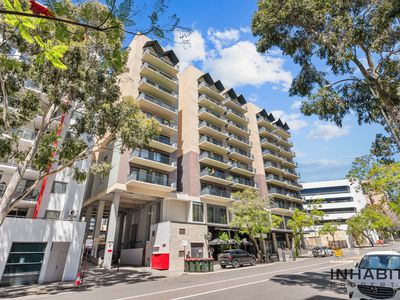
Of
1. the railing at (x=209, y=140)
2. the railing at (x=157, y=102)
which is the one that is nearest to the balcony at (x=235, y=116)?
the railing at (x=209, y=140)

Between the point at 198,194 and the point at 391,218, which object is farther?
the point at 391,218

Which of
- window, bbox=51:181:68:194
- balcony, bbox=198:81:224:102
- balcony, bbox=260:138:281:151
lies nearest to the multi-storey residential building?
balcony, bbox=260:138:281:151

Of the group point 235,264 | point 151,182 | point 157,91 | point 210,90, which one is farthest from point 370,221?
point 157,91

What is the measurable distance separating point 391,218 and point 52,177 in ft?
204

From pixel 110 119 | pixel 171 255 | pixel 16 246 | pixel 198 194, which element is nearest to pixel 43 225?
pixel 16 246

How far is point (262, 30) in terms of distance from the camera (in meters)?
13.5

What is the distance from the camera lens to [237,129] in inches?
1718

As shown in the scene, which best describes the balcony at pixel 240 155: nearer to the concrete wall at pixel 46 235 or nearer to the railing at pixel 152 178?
the railing at pixel 152 178

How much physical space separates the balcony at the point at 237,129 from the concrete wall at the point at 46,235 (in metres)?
29.7

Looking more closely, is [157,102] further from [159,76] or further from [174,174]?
[174,174]

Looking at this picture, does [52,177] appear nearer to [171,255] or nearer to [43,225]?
[43,225]

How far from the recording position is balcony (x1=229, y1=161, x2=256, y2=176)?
1540 inches

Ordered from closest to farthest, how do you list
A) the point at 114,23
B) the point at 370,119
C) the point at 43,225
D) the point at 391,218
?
the point at 114,23
the point at 370,119
the point at 43,225
the point at 391,218

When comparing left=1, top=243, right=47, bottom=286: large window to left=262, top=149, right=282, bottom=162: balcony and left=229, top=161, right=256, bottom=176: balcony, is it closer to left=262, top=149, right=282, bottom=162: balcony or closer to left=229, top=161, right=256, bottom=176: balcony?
left=229, top=161, right=256, bottom=176: balcony
